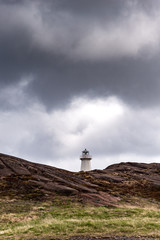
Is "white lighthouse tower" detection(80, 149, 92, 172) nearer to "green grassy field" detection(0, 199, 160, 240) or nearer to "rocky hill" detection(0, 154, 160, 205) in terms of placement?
"rocky hill" detection(0, 154, 160, 205)

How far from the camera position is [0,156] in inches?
2554

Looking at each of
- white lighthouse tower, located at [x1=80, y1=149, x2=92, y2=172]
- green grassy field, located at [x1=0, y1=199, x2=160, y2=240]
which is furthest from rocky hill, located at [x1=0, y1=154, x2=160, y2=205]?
white lighthouse tower, located at [x1=80, y1=149, x2=92, y2=172]

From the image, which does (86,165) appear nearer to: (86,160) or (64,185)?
(86,160)

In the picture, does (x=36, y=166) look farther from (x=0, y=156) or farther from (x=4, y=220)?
(x=4, y=220)

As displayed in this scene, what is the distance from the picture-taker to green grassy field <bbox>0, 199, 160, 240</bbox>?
65.4 ft

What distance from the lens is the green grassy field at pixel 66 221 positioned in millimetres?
19922

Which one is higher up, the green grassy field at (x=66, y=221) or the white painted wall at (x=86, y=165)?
the white painted wall at (x=86, y=165)

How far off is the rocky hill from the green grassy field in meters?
5.03

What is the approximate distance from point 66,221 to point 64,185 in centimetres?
2311

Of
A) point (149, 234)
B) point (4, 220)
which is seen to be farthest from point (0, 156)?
point (149, 234)

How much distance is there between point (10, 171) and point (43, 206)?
80.3 feet

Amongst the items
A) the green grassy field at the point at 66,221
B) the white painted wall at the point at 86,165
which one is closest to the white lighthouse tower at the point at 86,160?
the white painted wall at the point at 86,165

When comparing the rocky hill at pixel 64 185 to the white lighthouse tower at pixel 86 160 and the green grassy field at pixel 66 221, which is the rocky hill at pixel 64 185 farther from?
the white lighthouse tower at pixel 86 160

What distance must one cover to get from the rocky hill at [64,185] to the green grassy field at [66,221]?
5.03 meters
